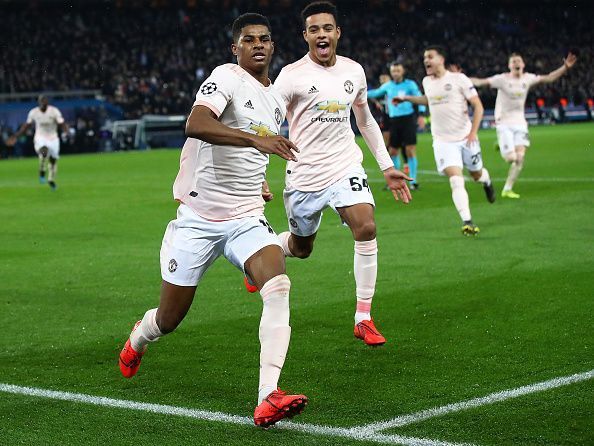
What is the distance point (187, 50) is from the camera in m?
54.9

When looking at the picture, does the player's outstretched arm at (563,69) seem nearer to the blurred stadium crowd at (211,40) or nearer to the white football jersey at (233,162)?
the white football jersey at (233,162)

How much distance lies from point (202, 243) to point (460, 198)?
7.96m

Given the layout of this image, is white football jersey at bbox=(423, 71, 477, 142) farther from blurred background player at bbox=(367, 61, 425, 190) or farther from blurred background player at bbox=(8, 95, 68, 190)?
blurred background player at bbox=(8, 95, 68, 190)

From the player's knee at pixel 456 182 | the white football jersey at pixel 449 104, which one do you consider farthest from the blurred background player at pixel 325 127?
the white football jersey at pixel 449 104

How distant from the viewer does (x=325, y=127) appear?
8.36 meters

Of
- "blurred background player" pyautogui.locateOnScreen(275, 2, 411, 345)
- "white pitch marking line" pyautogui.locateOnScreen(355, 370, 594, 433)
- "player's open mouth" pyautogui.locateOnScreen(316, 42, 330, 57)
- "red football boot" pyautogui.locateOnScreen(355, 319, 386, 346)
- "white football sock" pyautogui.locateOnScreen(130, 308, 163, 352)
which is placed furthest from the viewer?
"player's open mouth" pyautogui.locateOnScreen(316, 42, 330, 57)

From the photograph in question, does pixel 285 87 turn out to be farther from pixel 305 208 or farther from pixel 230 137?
pixel 230 137

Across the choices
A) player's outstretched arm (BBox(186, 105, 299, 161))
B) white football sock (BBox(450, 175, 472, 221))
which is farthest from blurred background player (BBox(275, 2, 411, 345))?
white football sock (BBox(450, 175, 472, 221))

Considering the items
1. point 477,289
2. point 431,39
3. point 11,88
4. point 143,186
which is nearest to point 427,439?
point 477,289

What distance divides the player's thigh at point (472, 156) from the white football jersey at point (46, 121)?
46.2 feet

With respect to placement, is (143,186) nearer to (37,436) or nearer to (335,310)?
(335,310)

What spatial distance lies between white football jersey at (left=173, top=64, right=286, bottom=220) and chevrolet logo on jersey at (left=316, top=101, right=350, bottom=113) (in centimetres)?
220

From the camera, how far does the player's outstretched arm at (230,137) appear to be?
5375 millimetres

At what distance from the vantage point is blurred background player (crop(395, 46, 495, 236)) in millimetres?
14031
